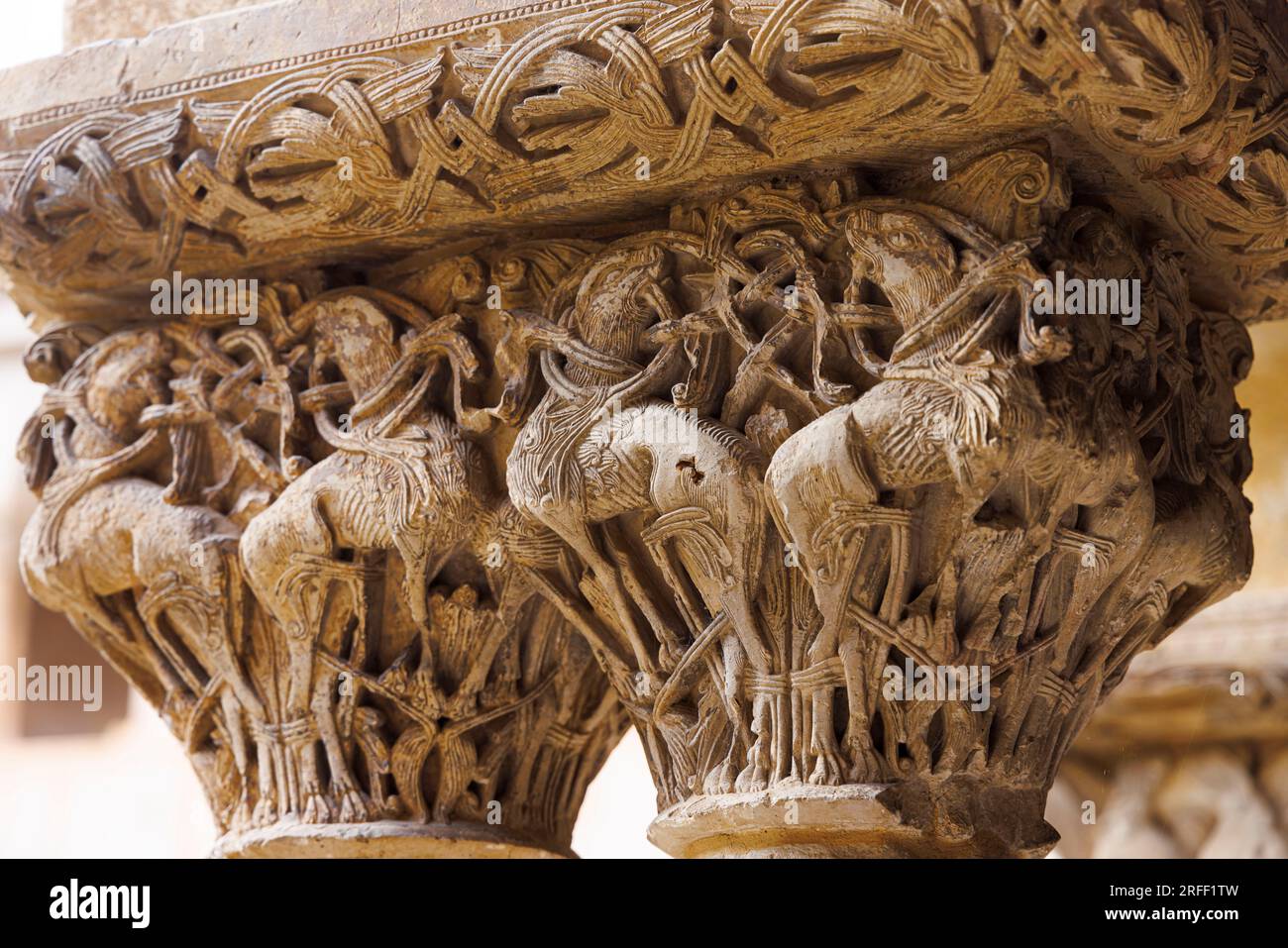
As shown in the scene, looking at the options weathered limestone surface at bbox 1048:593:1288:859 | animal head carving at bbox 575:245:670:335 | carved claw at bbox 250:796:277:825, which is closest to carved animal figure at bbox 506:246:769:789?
animal head carving at bbox 575:245:670:335

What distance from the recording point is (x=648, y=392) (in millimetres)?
1807

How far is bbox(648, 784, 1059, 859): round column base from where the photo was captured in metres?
1.67

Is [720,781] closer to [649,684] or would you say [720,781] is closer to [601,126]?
[649,684]

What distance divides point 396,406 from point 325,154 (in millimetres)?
263

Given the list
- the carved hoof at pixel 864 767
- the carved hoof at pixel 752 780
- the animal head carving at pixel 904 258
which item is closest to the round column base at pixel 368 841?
the carved hoof at pixel 752 780

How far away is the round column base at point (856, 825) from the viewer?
1670mm

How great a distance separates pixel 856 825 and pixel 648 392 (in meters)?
0.44

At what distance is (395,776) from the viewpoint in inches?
79.1

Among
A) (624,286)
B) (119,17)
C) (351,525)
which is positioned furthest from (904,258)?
(119,17)

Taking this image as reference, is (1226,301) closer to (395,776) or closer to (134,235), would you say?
(395,776)

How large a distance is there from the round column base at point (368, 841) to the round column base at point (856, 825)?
314 mm

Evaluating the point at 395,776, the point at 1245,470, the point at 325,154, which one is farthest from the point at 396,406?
the point at 1245,470

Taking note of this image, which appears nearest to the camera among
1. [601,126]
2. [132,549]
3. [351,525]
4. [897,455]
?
[897,455]

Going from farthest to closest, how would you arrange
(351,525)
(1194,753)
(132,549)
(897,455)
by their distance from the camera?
(1194,753)
(132,549)
(351,525)
(897,455)
